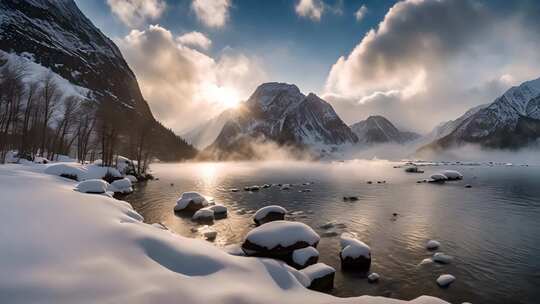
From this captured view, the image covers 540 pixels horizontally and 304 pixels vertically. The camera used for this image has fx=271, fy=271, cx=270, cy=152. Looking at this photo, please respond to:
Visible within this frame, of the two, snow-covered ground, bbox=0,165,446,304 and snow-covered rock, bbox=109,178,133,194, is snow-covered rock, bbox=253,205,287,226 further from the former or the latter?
snow-covered rock, bbox=109,178,133,194

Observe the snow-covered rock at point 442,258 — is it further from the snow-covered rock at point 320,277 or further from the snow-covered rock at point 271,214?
the snow-covered rock at point 271,214

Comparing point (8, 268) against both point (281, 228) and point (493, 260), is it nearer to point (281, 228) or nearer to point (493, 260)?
point (281, 228)

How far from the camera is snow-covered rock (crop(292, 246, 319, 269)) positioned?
651 inches

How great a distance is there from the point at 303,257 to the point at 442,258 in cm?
1080

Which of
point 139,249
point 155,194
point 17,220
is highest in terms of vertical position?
point 17,220

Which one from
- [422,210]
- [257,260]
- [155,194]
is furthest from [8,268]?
[155,194]

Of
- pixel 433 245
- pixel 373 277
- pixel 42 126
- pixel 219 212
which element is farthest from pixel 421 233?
pixel 42 126

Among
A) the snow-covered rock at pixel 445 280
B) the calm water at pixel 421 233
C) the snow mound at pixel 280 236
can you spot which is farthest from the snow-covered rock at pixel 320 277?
the snow-covered rock at pixel 445 280

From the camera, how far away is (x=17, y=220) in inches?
436

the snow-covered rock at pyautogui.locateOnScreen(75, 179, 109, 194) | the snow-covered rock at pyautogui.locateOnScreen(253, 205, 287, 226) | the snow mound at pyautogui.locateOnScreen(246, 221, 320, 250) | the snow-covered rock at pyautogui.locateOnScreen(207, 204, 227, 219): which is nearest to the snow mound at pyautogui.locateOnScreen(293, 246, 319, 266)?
the snow mound at pyautogui.locateOnScreen(246, 221, 320, 250)

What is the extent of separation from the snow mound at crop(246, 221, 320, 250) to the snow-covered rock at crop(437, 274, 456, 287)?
7.56m

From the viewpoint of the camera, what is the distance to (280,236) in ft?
56.5

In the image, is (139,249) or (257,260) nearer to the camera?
(139,249)

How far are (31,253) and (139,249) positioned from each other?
10.4 ft
